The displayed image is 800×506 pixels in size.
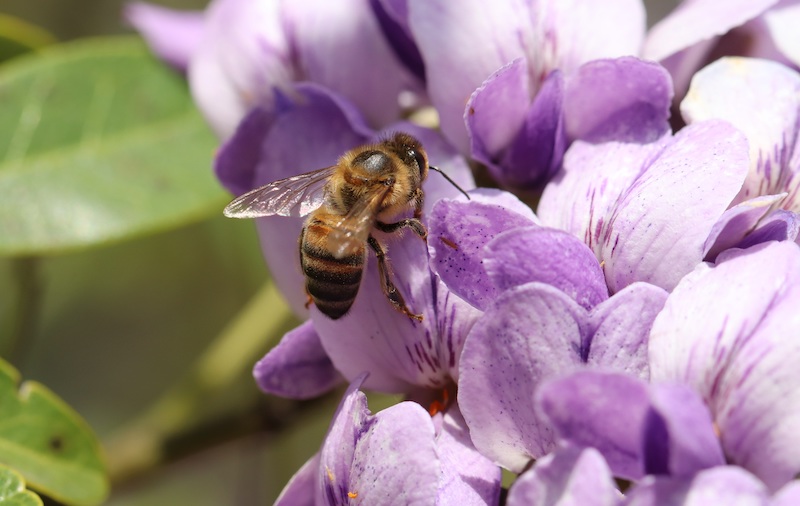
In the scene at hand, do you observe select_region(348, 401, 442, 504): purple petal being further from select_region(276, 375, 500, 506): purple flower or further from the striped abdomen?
the striped abdomen

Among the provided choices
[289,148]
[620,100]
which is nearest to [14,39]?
[289,148]

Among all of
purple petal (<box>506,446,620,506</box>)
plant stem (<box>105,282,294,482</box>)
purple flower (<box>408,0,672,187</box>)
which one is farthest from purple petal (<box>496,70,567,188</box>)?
plant stem (<box>105,282,294,482</box>)

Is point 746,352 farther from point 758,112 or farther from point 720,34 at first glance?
point 720,34

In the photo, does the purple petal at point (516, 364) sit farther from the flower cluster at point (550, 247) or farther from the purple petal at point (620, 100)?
the purple petal at point (620, 100)

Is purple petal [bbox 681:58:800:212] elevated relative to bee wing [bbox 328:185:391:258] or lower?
elevated

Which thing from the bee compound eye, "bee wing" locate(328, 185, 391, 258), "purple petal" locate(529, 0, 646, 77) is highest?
"purple petal" locate(529, 0, 646, 77)
